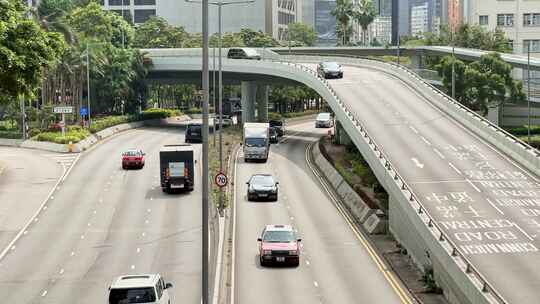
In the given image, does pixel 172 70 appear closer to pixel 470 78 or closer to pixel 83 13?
pixel 83 13

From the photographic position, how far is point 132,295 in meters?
28.7

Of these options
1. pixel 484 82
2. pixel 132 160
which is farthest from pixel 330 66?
pixel 132 160

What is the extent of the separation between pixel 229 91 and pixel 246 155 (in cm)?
8433

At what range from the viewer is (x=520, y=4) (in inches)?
5320

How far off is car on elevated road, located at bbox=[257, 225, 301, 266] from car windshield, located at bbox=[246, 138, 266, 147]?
3363 centimetres

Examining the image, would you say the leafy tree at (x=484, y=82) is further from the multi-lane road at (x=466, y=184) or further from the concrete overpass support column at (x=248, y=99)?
the concrete overpass support column at (x=248, y=99)

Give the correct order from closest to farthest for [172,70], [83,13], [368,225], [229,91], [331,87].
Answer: [368,225] → [331,87] → [172,70] → [83,13] → [229,91]

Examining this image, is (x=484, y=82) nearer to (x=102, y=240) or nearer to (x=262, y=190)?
(x=262, y=190)

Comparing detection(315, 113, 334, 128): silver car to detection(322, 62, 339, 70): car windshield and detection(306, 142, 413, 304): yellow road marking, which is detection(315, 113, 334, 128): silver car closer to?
detection(322, 62, 339, 70): car windshield

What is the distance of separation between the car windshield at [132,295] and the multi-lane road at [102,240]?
23.8 feet

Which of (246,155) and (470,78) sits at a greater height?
(470,78)

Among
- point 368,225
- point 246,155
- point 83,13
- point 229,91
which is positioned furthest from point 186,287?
point 229,91

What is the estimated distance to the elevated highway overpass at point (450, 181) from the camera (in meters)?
36.3

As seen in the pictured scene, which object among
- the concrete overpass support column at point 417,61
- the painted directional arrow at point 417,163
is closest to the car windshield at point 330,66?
the painted directional arrow at point 417,163
